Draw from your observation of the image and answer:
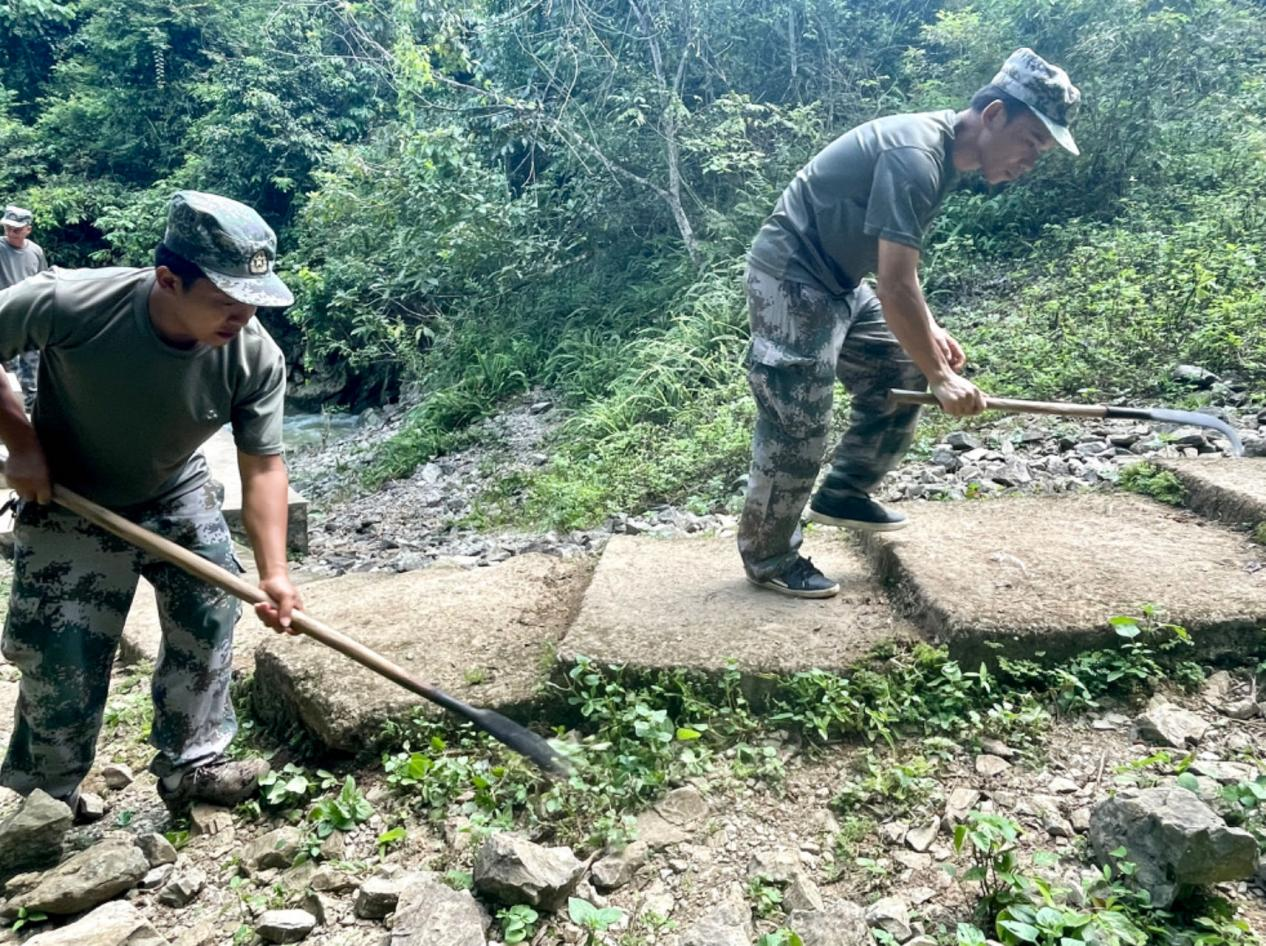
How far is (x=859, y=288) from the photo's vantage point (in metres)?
2.97

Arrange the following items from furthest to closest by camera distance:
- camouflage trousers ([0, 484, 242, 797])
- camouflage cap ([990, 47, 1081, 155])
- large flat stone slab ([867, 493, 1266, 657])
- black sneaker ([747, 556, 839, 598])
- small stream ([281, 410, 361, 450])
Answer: small stream ([281, 410, 361, 450])
black sneaker ([747, 556, 839, 598])
camouflage cap ([990, 47, 1081, 155])
large flat stone slab ([867, 493, 1266, 657])
camouflage trousers ([0, 484, 242, 797])

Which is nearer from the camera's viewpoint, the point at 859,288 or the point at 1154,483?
the point at 859,288

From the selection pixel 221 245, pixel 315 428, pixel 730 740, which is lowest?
pixel 315 428

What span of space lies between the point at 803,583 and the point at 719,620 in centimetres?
34

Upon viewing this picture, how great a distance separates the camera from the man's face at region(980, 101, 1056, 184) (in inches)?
103

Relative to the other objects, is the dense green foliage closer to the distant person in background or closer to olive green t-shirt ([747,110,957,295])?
olive green t-shirt ([747,110,957,295])

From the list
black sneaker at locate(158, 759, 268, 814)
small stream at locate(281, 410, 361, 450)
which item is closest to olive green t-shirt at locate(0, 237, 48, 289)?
small stream at locate(281, 410, 361, 450)

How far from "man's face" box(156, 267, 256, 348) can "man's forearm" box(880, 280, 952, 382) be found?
1.73m

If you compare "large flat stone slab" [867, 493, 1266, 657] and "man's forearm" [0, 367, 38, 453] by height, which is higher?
"man's forearm" [0, 367, 38, 453]

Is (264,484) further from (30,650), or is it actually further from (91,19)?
(91,19)

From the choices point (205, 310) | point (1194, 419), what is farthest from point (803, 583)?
point (205, 310)

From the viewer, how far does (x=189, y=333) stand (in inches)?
87.7

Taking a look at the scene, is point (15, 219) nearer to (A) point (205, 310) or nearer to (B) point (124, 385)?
(B) point (124, 385)

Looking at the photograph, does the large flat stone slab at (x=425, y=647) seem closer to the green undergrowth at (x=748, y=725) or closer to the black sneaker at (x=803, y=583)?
the green undergrowth at (x=748, y=725)
